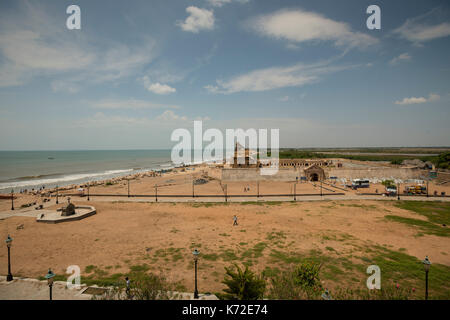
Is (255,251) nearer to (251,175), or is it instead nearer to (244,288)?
(244,288)

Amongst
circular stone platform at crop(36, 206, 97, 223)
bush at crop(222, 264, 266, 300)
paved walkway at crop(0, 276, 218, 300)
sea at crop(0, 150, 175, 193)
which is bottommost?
paved walkway at crop(0, 276, 218, 300)

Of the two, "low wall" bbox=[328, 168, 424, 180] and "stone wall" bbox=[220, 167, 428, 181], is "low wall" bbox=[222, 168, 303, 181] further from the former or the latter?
"low wall" bbox=[328, 168, 424, 180]

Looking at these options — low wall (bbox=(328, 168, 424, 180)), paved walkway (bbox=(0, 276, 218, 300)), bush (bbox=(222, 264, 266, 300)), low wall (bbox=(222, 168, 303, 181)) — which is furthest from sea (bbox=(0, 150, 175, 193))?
low wall (bbox=(328, 168, 424, 180))

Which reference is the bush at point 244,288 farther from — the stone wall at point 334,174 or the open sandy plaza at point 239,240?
the stone wall at point 334,174

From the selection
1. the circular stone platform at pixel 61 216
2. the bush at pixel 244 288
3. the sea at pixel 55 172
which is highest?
the bush at pixel 244 288

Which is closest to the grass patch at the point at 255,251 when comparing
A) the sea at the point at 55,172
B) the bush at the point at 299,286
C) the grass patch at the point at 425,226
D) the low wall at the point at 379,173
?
the bush at the point at 299,286

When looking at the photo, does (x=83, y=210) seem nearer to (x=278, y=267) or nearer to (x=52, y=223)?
(x=52, y=223)
